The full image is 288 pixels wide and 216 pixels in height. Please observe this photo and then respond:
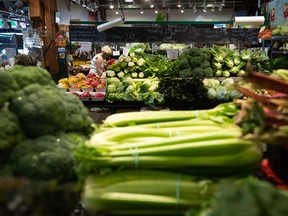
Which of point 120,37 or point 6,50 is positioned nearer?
point 120,37

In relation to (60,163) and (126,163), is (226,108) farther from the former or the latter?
(60,163)

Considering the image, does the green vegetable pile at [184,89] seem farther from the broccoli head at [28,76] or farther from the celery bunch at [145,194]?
the celery bunch at [145,194]

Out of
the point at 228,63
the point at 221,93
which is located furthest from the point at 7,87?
the point at 228,63

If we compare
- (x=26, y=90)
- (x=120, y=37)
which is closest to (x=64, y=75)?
(x=120, y=37)

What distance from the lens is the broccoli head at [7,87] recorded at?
56.8 inches

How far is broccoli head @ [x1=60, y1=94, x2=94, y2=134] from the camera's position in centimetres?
163

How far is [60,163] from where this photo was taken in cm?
135

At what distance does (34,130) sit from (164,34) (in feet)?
15.5

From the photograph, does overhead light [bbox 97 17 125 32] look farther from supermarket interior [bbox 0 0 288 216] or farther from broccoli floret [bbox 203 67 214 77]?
supermarket interior [bbox 0 0 288 216]

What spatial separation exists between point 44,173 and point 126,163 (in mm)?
343

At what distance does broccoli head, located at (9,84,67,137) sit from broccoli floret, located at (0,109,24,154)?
3 cm

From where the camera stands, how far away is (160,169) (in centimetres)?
140

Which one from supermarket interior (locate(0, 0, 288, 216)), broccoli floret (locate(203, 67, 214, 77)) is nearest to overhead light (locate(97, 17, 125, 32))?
broccoli floret (locate(203, 67, 214, 77))

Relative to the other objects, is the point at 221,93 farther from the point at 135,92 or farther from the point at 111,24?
the point at 111,24
